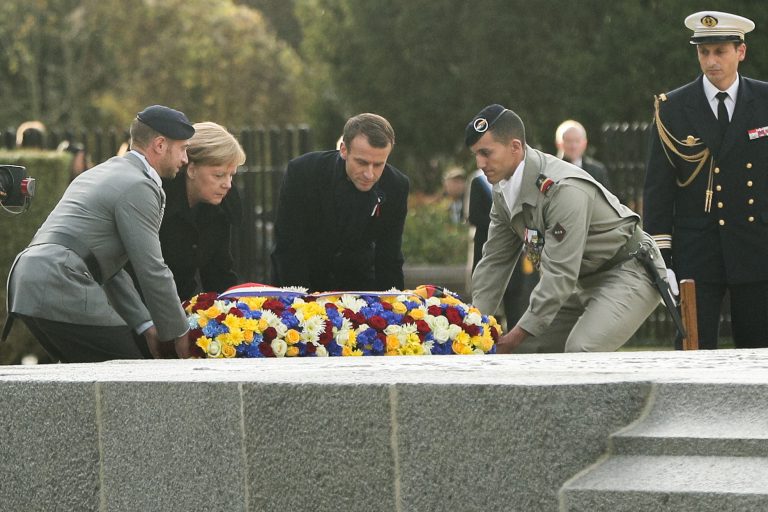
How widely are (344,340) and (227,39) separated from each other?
110 ft

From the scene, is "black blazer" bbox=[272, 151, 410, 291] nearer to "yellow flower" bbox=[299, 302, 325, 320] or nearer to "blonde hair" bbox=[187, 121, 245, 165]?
"blonde hair" bbox=[187, 121, 245, 165]

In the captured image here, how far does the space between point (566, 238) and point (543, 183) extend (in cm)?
29

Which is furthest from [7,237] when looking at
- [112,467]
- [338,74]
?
[338,74]

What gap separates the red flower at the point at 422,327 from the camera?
279 inches

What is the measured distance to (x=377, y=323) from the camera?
7008 mm

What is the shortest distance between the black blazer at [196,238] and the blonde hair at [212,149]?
0.22m

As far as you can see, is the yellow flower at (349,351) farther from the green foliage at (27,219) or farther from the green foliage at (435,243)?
the green foliage at (435,243)

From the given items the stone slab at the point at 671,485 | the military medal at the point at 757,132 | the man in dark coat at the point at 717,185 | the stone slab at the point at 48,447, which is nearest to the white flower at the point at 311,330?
the stone slab at the point at 48,447

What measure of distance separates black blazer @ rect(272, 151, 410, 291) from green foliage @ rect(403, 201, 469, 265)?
13.9 meters

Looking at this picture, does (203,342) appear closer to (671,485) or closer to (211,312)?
(211,312)

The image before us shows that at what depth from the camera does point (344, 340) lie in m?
6.93

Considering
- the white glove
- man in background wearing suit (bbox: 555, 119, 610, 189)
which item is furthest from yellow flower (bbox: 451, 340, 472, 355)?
man in background wearing suit (bbox: 555, 119, 610, 189)

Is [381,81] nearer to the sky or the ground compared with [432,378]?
nearer to the sky

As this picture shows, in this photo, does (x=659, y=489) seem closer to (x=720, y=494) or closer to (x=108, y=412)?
(x=720, y=494)
